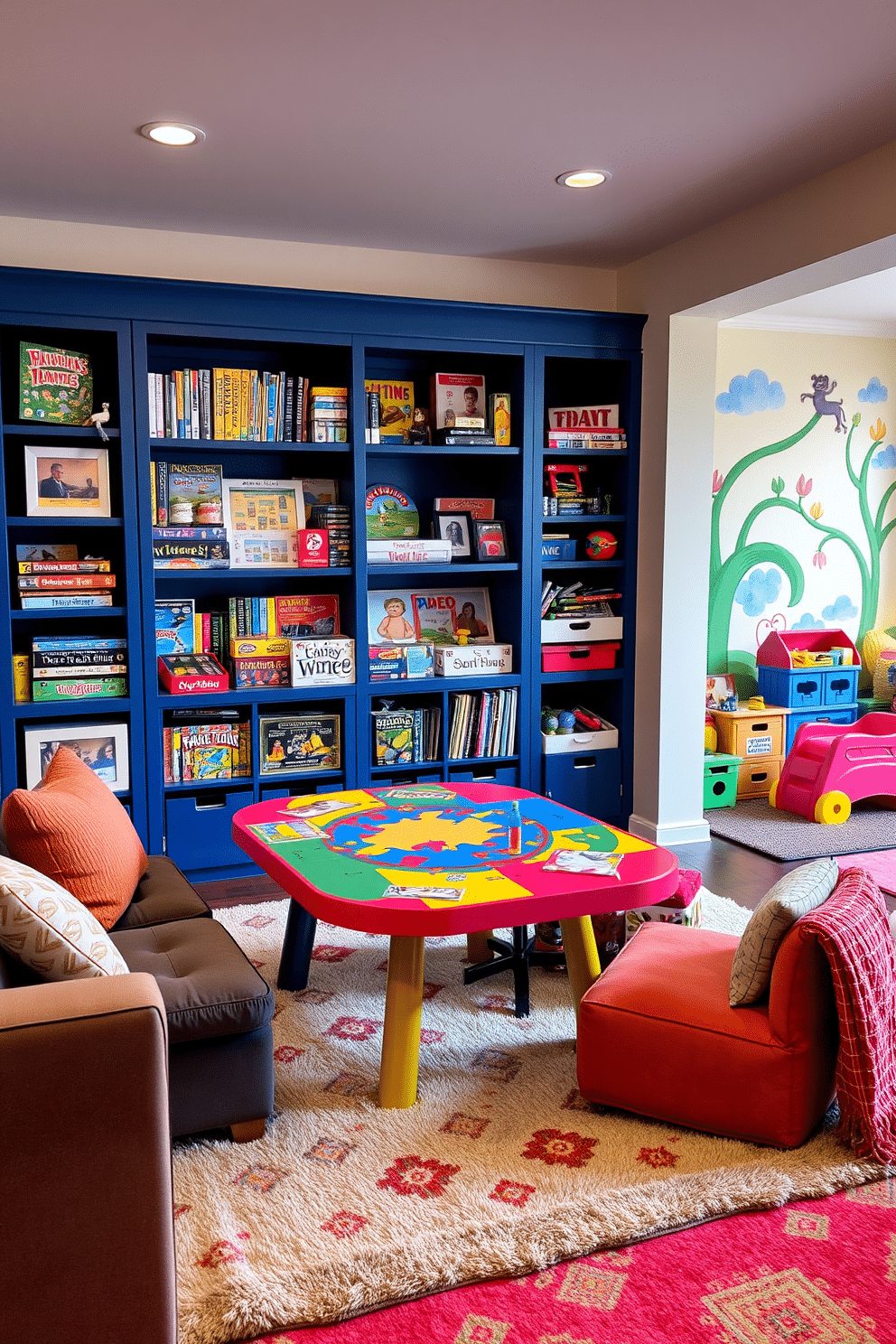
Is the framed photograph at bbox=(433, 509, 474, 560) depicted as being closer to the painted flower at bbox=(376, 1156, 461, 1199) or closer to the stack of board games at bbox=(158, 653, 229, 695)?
the stack of board games at bbox=(158, 653, 229, 695)

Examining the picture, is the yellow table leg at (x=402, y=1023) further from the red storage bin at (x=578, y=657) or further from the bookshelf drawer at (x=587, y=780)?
the red storage bin at (x=578, y=657)

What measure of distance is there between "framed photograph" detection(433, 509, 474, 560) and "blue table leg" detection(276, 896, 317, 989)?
193 centimetres

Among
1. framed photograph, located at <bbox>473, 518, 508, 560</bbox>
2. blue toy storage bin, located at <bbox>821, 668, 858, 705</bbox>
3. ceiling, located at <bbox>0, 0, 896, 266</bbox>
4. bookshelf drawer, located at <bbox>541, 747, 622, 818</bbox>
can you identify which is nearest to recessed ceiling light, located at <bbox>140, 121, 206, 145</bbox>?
ceiling, located at <bbox>0, 0, 896, 266</bbox>

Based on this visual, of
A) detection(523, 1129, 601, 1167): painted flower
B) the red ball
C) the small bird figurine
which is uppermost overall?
the small bird figurine

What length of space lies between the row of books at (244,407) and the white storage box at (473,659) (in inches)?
38.3

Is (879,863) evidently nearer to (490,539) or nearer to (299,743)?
(490,539)

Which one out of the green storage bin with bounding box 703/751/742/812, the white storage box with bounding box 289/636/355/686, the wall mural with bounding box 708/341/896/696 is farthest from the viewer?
the wall mural with bounding box 708/341/896/696

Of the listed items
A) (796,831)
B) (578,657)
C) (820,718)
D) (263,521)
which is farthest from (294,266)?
(820,718)

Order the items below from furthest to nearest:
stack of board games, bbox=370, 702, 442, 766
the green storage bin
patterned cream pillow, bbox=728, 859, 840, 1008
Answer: the green storage bin < stack of board games, bbox=370, 702, 442, 766 < patterned cream pillow, bbox=728, 859, 840, 1008

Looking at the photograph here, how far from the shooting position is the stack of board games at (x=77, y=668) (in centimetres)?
373

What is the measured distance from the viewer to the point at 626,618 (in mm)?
4590

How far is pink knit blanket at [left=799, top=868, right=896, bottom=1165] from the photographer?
6.91ft

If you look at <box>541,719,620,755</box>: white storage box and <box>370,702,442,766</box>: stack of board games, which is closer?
<box>370,702,442,766</box>: stack of board games

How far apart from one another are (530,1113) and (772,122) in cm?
267
